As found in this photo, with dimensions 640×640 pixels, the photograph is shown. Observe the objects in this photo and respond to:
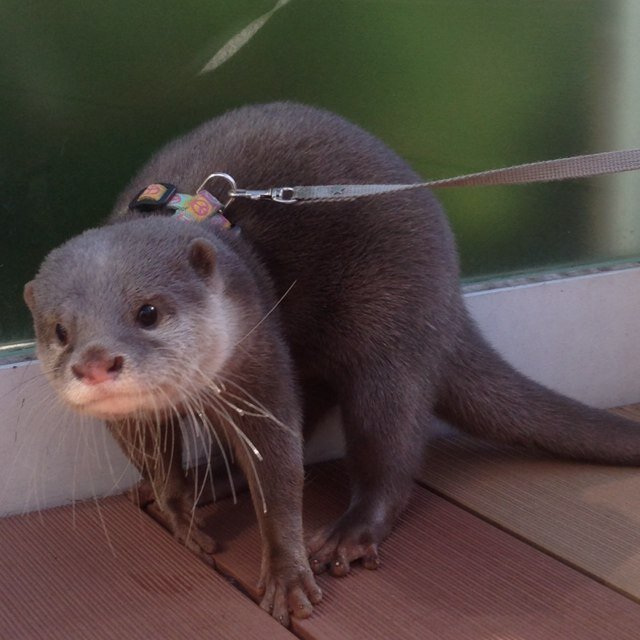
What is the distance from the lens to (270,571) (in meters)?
1.80

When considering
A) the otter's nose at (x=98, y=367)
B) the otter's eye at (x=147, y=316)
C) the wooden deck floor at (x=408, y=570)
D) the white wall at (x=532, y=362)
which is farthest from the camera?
the white wall at (x=532, y=362)

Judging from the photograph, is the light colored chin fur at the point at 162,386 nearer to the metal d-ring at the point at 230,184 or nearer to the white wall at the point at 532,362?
the metal d-ring at the point at 230,184

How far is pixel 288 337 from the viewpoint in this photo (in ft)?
6.70

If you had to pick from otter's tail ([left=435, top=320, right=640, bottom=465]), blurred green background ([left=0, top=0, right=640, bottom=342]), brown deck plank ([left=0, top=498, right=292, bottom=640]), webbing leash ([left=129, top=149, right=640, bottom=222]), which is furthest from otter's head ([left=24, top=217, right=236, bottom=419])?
otter's tail ([left=435, top=320, right=640, bottom=465])

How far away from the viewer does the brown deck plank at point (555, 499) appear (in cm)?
193

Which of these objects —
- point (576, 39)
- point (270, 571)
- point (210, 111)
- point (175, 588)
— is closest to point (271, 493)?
point (270, 571)

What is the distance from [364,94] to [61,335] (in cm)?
120

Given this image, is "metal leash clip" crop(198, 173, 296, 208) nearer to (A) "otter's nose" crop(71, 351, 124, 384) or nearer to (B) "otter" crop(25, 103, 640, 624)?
(B) "otter" crop(25, 103, 640, 624)

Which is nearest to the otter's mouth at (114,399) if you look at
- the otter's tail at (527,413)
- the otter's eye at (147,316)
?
the otter's eye at (147,316)

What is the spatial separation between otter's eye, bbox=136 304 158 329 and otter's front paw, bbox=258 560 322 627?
1.75ft

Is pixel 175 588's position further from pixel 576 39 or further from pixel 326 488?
pixel 576 39

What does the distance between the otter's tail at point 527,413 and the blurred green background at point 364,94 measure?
19.1 inches

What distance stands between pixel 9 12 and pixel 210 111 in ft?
1.64

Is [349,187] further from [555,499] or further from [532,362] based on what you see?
[532,362]
